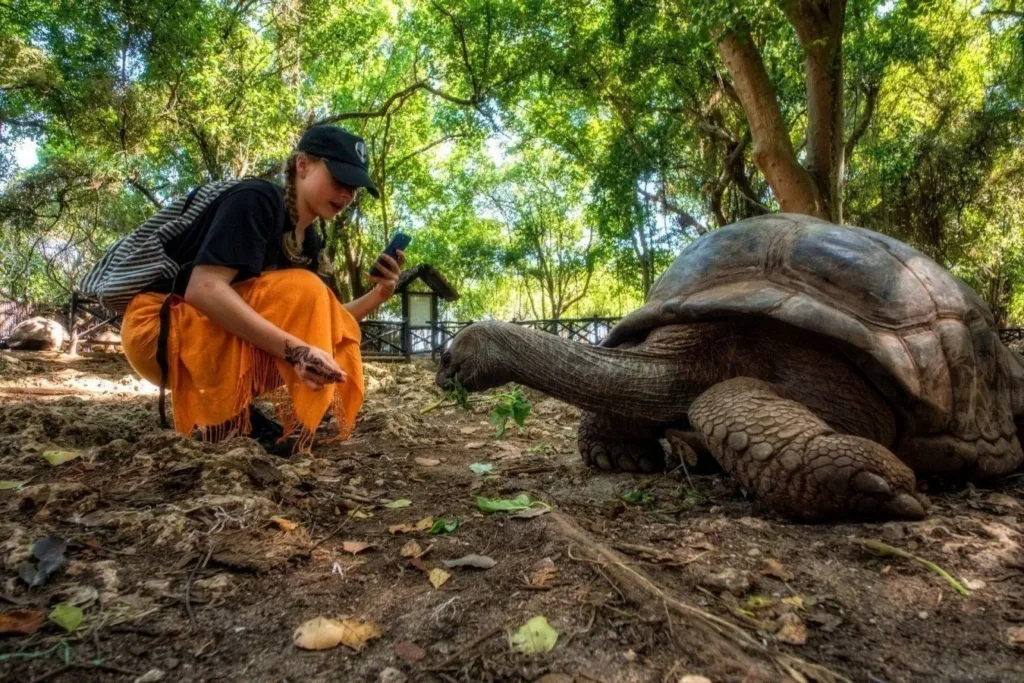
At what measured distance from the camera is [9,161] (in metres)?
12.7

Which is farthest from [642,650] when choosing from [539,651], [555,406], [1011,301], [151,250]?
[1011,301]

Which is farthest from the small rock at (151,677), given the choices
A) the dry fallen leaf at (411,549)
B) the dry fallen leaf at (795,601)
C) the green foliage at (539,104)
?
the green foliage at (539,104)

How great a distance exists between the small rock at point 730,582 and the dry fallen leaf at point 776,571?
0.09m

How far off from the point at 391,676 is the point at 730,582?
836mm

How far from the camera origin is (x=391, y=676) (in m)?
1.16

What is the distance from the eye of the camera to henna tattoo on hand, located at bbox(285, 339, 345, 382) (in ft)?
7.25

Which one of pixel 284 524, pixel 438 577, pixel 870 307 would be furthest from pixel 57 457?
pixel 870 307

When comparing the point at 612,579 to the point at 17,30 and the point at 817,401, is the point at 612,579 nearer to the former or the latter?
the point at 817,401

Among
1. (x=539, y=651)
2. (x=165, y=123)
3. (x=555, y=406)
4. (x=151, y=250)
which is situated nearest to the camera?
(x=539, y=651)

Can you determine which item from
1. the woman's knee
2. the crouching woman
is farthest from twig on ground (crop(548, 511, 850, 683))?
the woman's knee

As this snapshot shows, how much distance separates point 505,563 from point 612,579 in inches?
11.4

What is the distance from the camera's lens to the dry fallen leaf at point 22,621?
1246 mm

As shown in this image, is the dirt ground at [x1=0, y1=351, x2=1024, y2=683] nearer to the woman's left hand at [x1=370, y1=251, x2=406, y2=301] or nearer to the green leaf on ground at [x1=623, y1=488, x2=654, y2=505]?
the green leaf on ground at [x1=623, y1=488, x2=654, y2=505]

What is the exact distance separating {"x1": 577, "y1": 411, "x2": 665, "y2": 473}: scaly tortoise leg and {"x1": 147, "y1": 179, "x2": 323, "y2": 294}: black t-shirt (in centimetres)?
165
